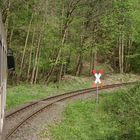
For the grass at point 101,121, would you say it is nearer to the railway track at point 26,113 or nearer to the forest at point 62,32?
the railway track at point 26,113

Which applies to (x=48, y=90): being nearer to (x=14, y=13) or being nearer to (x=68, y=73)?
(x=14, y=13)

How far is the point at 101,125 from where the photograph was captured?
821 inches

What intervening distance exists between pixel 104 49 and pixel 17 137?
1272 inches

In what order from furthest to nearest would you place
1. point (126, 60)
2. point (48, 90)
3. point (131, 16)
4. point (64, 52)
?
point (126, 60), point (131, 16), point (64, 52), point (48, 90)

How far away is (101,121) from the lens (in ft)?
72.0

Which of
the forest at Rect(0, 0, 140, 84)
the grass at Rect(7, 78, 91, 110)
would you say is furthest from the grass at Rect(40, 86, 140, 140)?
the forest at Rect(0, 0, 140, 84)

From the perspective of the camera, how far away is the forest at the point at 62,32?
37344 mm

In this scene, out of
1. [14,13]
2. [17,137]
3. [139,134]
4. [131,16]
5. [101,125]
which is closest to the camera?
[17,137]

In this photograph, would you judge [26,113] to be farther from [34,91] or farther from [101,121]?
[34,91]

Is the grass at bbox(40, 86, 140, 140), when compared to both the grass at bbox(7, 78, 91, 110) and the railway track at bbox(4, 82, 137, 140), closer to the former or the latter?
the railway track at bbox(4, 82, 137, 140)

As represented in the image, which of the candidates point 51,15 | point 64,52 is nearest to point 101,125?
point 51,15

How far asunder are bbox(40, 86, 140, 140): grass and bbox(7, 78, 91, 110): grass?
3.43m

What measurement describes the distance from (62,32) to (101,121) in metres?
19.6

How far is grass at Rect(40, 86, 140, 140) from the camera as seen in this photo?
18266mm
